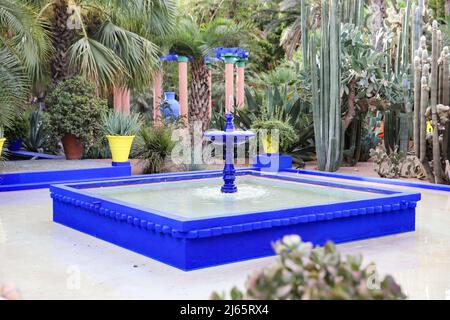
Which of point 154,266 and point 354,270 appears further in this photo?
point 154,266

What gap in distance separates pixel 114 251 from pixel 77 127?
22.1 feet

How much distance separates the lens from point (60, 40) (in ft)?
41.9

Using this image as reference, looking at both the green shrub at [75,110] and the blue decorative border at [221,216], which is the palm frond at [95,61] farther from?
the blue decorative border at [221,216]

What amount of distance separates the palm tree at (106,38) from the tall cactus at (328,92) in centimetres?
340

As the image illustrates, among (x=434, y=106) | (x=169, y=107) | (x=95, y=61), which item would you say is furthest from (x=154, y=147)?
(x=434, y=106)

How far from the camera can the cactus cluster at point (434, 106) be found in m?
9.81

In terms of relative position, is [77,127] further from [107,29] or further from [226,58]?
[226,58]


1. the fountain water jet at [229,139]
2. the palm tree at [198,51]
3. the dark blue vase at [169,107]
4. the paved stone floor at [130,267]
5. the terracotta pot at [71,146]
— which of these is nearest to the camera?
the paved stone floor at [130,267]

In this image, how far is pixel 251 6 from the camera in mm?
31703

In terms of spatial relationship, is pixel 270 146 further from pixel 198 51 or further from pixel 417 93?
pixel 198 51

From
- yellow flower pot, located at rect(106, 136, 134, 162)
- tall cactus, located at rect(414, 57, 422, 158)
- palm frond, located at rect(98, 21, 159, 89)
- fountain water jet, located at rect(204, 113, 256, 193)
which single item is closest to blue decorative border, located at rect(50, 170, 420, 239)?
fountain water jet, located at rect(204, 113, 256, 193)

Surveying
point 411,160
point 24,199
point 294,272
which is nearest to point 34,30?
point 24,199

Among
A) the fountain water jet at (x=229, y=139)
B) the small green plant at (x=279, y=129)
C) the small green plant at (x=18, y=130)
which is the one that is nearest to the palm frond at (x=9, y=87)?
the small green plant at (x=18, y=130)
